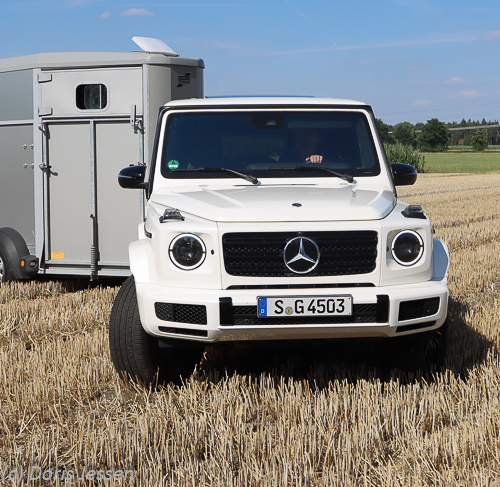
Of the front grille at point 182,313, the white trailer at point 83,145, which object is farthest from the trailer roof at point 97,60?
the front grille at point 182,313

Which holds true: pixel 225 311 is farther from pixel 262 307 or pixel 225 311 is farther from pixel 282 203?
pixel 282 203

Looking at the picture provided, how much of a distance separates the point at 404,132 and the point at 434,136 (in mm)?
10923

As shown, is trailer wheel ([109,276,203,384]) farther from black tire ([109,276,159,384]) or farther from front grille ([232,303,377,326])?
front grille ([232,303,377,326])

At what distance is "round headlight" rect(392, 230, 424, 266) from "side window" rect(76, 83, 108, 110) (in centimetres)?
497

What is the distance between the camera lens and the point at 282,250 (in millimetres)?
3963

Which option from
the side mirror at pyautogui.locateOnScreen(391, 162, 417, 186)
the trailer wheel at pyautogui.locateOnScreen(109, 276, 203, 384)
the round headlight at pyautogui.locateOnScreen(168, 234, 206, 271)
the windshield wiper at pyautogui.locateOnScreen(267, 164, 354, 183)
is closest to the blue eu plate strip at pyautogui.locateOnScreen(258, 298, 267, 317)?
the round headlight at pyautogui.locateOnScreen(168, 234, 206, 271)

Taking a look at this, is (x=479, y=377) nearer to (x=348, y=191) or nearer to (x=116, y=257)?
(x=348, y=191)

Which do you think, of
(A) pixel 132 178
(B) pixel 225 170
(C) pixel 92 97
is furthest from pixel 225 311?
(C) pixel 92 97

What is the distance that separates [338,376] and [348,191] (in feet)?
4.22

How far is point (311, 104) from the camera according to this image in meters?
5.27

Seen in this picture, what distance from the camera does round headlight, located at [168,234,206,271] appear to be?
3969 mm

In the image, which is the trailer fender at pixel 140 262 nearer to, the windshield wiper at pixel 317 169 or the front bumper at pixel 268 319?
the front bumper at pixel 268 319

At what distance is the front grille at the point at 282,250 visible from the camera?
3955mm

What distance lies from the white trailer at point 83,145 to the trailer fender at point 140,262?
332 centimetres
